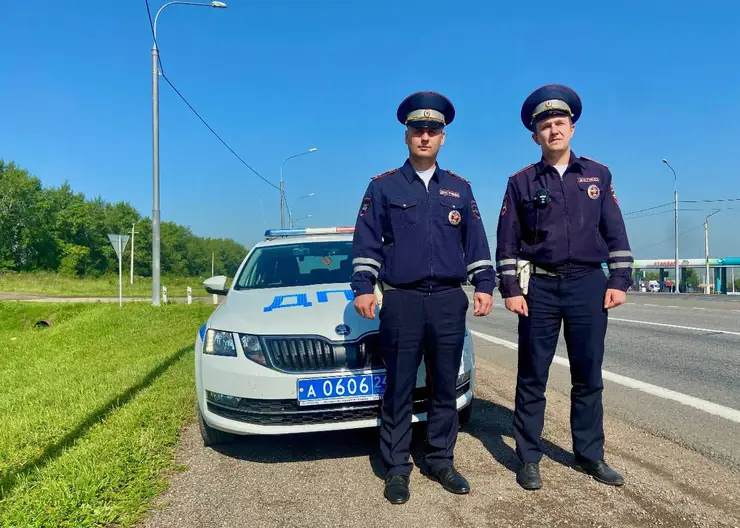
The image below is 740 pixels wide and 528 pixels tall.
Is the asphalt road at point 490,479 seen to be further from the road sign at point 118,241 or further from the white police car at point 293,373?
the road sign at point 118,241

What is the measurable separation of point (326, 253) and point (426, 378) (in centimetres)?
212

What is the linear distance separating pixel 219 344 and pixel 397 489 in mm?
1403

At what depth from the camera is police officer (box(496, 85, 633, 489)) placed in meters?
3.01

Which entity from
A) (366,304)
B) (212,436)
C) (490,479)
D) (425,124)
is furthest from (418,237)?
(212,436)

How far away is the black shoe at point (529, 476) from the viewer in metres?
2.93

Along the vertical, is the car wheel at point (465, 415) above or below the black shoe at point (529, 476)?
above

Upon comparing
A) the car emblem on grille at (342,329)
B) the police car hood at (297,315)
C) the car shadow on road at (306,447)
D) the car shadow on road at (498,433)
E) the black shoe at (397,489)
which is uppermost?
the police car hood at (297,315)

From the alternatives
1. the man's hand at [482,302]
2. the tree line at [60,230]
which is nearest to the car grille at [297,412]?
the man's hand at [482,302]

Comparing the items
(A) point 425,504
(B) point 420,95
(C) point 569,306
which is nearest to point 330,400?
(A) point 425,504

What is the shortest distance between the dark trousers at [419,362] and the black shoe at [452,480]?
1.4 inches

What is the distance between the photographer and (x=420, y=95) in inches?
121

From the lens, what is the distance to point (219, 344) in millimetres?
3461

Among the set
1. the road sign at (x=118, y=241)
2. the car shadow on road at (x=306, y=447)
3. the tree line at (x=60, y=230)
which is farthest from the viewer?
the tree line at (x=60, y=230)

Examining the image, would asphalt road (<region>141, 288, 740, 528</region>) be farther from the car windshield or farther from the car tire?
the car windshield
